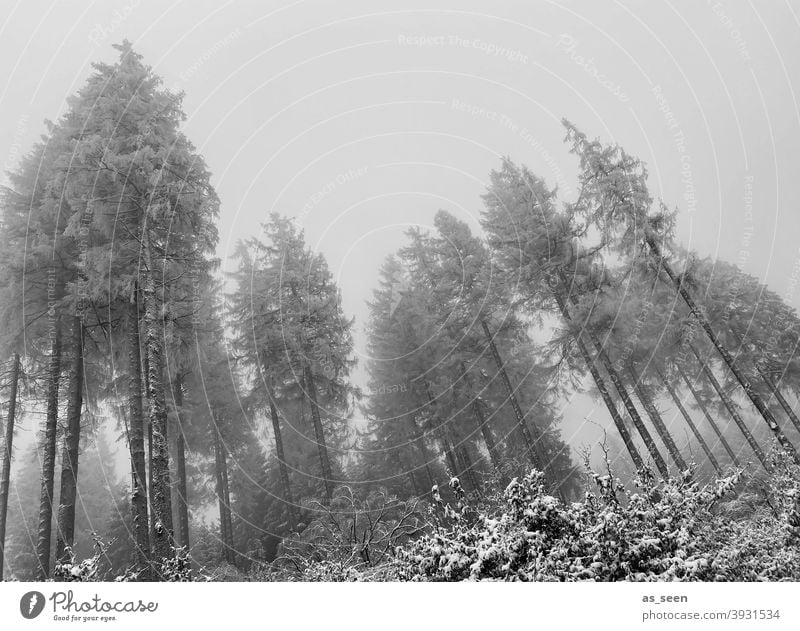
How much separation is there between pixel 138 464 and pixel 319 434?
8750 millimetres

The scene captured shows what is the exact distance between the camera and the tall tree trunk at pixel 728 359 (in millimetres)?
12581

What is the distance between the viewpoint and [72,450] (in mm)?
11570

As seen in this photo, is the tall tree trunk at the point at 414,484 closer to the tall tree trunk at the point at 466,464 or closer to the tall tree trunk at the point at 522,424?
the tall tree trunk at the point at 466,464

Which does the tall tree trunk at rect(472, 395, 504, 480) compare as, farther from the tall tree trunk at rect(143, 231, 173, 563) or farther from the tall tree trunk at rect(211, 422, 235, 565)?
the tall tree trunk at rect(143, 231, 173, 563)

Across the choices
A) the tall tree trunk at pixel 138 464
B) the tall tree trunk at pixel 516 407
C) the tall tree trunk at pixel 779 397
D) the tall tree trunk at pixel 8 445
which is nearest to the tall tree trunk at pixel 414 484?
the tall tree trunk at pixel 516 407

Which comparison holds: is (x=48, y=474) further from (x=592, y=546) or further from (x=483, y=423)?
(x=483, y=423)

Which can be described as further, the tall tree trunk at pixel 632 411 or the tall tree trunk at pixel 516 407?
the tall tree trunk at pixel 516 407

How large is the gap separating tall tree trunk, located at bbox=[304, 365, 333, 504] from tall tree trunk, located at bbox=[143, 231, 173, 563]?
7.93 metres

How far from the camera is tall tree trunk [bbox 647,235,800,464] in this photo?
41.3 ft

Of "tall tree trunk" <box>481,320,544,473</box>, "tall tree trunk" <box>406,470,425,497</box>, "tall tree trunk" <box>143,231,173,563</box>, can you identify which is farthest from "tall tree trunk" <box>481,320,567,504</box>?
"tall tree trunk" <box>143,231,173,563</box>

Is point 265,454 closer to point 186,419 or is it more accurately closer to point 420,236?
point 186,419

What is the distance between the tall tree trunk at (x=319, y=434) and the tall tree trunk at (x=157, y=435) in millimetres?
7933

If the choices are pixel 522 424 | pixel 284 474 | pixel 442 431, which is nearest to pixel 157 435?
pixel 284 474
